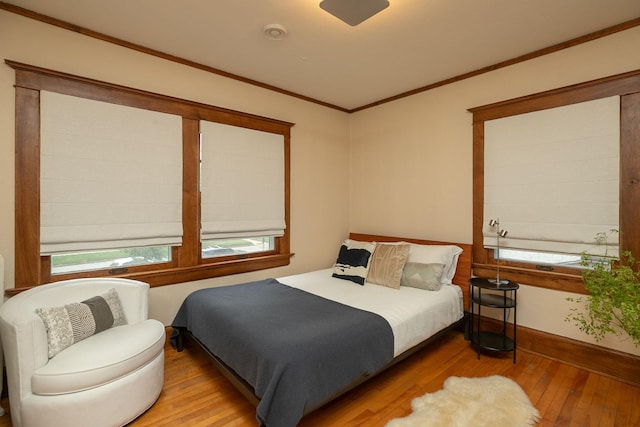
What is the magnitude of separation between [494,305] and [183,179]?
3207 millimetres

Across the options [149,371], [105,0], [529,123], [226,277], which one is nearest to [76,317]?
[149,371]

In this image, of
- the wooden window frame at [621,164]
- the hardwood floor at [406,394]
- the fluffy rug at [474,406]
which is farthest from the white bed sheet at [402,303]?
the wooden window frame at [621,164]

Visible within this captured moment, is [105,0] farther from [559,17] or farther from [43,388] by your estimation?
[559,17]

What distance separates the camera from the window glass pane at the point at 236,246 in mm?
3369

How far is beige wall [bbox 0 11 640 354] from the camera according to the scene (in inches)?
95.6

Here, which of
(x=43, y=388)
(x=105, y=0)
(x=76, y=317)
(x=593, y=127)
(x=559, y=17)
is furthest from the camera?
(x=593, y=127)

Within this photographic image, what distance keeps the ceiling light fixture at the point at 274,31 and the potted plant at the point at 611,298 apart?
3048 millimetres

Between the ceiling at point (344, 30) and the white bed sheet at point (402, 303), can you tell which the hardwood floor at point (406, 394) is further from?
the ceiling at point (344, 30)

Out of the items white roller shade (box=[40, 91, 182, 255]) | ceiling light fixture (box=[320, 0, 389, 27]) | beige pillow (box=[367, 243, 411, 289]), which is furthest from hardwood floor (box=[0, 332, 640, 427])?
ceiling light fixture (box=[320, 0, 389, 27])

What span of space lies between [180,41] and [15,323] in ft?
7.96

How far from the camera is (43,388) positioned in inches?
66.9

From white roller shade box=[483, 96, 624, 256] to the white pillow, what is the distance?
36cm

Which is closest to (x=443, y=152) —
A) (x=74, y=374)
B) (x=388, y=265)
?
(x=388, y=265)

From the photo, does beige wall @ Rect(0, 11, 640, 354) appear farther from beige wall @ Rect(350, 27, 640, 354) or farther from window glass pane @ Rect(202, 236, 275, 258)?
window glass pane @ Rect(202, 236, 275, 258)
